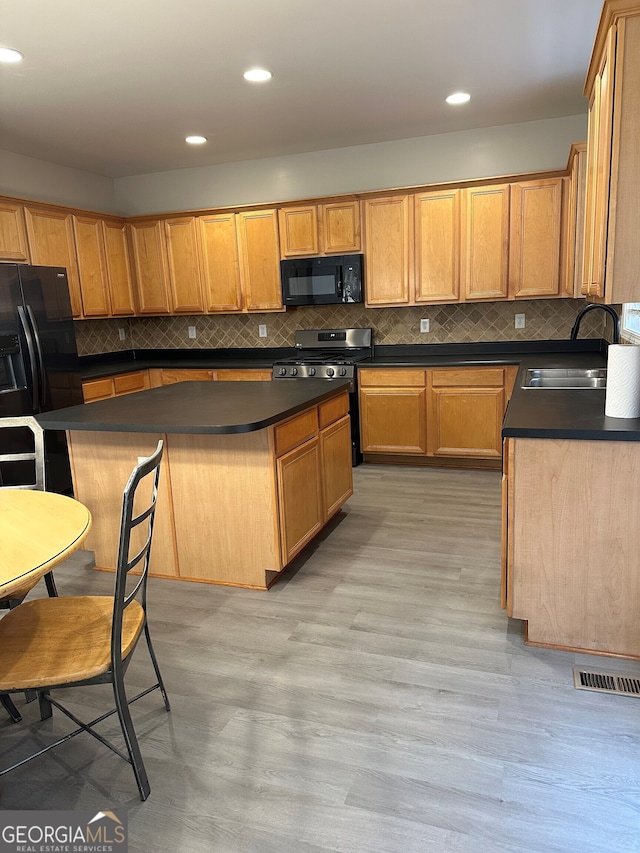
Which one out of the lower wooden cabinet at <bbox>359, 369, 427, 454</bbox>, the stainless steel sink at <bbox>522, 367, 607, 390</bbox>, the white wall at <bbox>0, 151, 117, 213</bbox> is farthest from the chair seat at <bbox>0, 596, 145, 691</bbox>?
the white wall at <bbox>0, 151, 117, 213</bbox>

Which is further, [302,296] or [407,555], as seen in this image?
[302,296]

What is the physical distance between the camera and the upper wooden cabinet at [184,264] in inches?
222

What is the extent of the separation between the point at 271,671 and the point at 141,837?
78 centimetres

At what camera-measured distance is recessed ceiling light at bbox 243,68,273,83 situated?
11.1ft

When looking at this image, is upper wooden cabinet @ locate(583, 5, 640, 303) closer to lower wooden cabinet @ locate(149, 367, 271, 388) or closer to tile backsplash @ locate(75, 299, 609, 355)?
tile backsplash @ locate(75, 299, 609, 355)

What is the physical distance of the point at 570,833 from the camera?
152 centimetres

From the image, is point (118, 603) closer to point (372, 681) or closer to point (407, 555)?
point (372, 681)

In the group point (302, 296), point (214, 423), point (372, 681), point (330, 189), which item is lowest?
point (372, 681)

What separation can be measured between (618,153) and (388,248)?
313cm

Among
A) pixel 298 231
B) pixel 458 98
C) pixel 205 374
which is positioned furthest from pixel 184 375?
pixel 458 98

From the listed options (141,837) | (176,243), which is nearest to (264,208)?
(176,243)

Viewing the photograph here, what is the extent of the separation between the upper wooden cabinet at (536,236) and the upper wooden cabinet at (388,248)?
2.72 ft

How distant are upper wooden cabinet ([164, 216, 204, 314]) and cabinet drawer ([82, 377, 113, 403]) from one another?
1103mm

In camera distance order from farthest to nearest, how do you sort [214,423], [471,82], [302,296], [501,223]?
[302,296] → [501,223] → [471,82] → [214,423]
